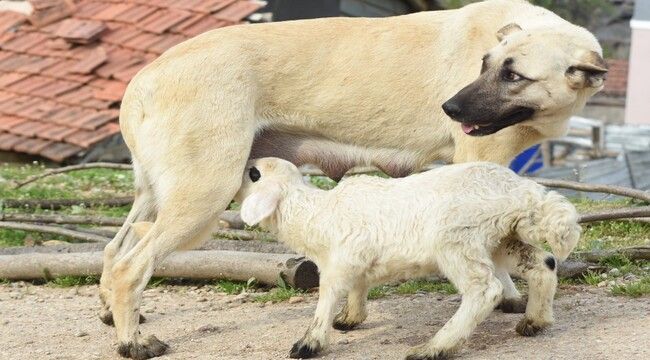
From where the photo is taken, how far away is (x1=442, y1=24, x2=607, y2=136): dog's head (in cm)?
602

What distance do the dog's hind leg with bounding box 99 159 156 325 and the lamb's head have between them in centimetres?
67

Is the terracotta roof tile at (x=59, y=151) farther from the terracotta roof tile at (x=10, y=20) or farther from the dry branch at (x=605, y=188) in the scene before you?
the dry branch at (x=605, y=188)

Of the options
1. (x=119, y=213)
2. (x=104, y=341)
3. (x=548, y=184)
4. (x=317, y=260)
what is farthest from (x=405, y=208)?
(x=119, y=213)

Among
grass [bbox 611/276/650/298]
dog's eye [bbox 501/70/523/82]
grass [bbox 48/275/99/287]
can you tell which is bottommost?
grass [bbox 48/275/99/287]

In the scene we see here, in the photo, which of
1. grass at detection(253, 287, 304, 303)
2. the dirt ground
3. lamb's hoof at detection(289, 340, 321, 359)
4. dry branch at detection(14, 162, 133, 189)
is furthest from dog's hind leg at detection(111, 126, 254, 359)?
dry branch at detection(14, 162, 133, 189)

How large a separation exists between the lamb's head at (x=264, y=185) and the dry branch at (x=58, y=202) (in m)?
3.45

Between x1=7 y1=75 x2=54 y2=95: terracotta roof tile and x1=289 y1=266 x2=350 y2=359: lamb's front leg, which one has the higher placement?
x1=289 y1=266 x2=350 y2=359: lamb's front leg

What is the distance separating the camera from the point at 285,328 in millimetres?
6156

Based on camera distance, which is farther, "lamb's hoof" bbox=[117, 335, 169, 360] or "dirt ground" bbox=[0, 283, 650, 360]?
"lamb's hoof" bbox=[117, 335, 169, 360]

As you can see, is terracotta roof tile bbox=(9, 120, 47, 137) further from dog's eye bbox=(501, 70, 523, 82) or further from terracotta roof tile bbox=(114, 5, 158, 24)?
dog's eye bbox=(501, 70, 523, 82)

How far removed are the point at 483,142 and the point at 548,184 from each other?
152 centimetres

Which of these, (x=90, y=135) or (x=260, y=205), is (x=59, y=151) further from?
(x=260, y=205)

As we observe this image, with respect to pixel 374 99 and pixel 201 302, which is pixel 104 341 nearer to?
pixel 201 302

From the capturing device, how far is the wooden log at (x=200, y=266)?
22.4 ft
